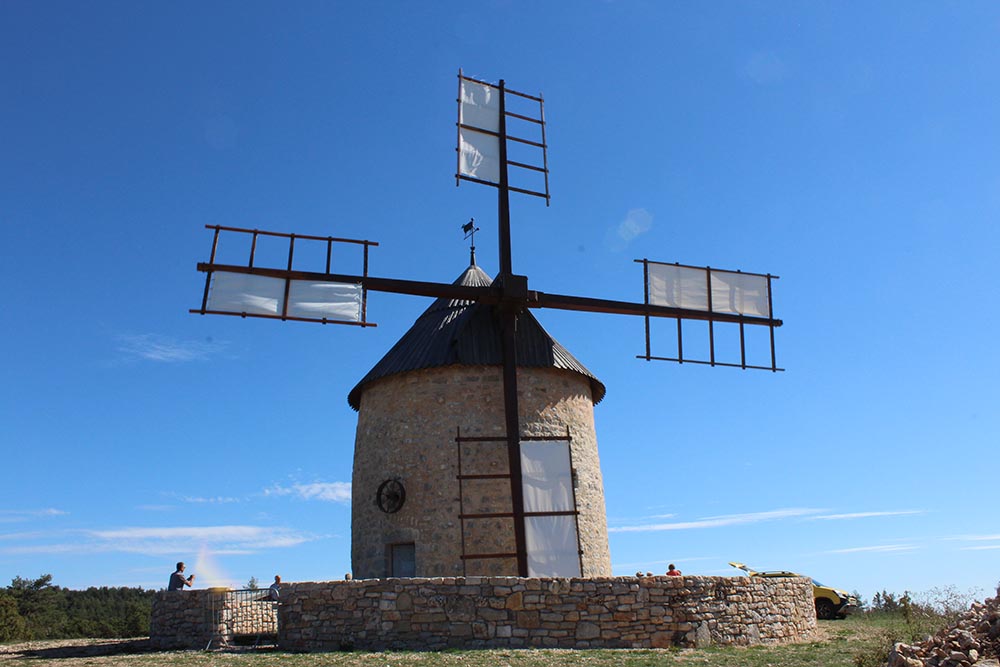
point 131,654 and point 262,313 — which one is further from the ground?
point 262,313

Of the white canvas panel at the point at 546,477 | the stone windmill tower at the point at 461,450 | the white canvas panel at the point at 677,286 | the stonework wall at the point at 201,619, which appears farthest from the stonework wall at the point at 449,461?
the stonework wall at the point at 201,619

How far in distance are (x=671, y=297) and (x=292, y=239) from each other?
770 centimetres

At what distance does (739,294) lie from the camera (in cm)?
1742

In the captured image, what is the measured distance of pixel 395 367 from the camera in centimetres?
1580

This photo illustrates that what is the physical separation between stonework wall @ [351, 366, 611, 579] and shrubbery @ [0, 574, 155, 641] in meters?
11.6

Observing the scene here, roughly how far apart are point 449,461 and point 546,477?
181 cm

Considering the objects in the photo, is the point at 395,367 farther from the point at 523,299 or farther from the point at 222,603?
the point at 222,603

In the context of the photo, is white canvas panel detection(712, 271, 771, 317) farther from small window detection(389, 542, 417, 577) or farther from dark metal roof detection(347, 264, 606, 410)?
small window detection(389, 542, 417, 577)

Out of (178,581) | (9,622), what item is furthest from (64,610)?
(178,581)

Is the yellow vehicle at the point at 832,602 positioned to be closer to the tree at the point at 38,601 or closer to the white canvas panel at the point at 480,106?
the white canvas panel at the point at 480,106

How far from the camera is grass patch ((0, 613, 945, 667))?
9.52 metres

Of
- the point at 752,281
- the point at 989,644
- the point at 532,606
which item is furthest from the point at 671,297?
the point at 989,644

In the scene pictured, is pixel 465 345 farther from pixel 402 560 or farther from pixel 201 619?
pixel 201 619

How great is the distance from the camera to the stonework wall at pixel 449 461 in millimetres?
14508
